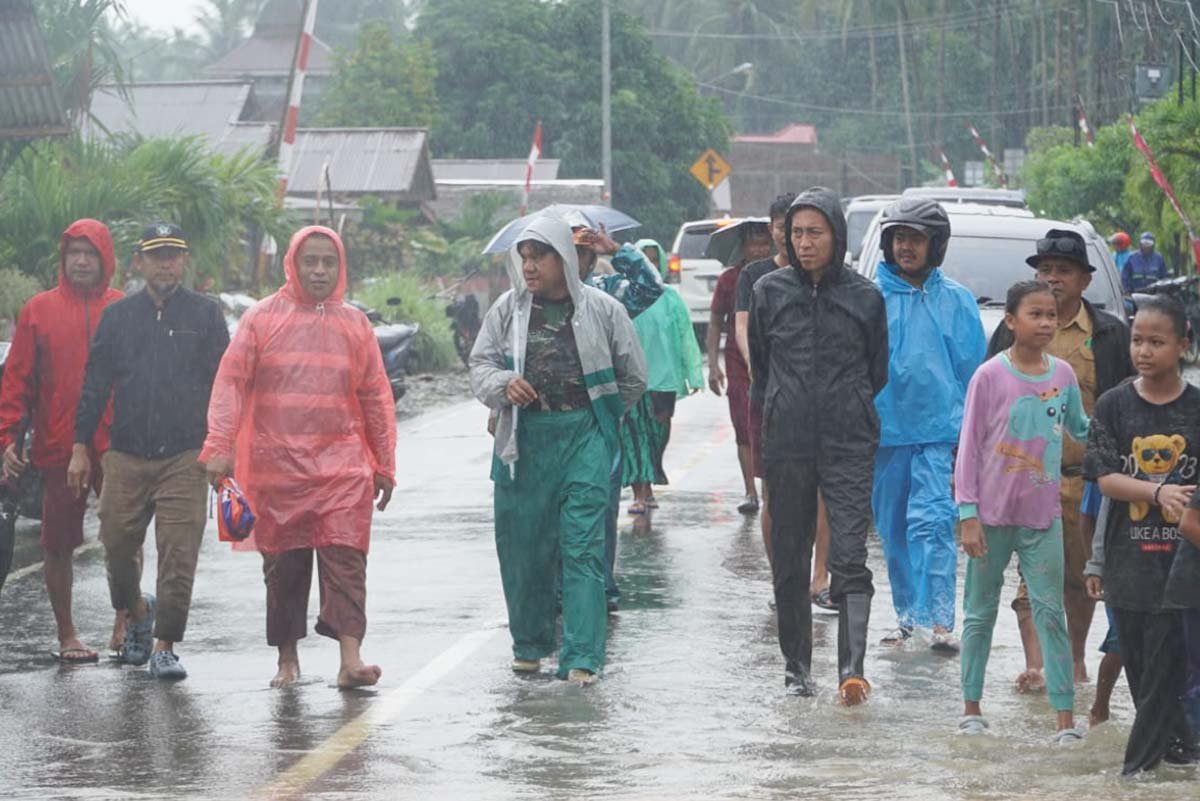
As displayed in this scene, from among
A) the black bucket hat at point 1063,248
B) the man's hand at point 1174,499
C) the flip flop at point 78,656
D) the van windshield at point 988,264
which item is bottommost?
the flip flop at point 78,656

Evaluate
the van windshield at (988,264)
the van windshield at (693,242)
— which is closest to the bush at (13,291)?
the van windshield at (988,264)

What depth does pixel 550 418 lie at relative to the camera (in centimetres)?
871

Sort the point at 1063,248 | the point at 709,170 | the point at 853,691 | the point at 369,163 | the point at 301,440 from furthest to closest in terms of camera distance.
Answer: the point at 369,163, the point at 709,170, the point at 301,440, the point at 1063,248, the point at 853,691

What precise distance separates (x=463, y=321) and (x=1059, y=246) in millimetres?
23198

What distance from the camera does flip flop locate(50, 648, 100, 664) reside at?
9.18 m

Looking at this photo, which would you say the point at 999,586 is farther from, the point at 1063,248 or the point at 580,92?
the point at 580,92

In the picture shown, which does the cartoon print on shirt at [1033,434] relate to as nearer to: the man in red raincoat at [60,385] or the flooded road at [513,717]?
the flooded road at [513,717]

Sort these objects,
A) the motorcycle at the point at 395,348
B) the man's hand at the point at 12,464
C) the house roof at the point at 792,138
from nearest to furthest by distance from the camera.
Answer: the man's hand at the point at 12,464
the motorcycle at the point at 395,348
the house roof at the point at 792,138

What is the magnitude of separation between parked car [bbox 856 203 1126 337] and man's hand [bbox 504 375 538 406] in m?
5.48

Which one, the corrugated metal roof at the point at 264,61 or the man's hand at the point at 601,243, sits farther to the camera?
the corrugated metal roof at the point at 264,61

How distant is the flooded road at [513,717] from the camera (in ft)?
22.1

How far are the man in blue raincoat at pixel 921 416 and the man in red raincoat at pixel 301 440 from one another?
232 cm

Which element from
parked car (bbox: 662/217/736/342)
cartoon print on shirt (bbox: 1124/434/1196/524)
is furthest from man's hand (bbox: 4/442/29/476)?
parked car (bbox: 662/217/736/342)

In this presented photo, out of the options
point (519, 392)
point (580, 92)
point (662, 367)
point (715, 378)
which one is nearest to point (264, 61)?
point (580, 92)
